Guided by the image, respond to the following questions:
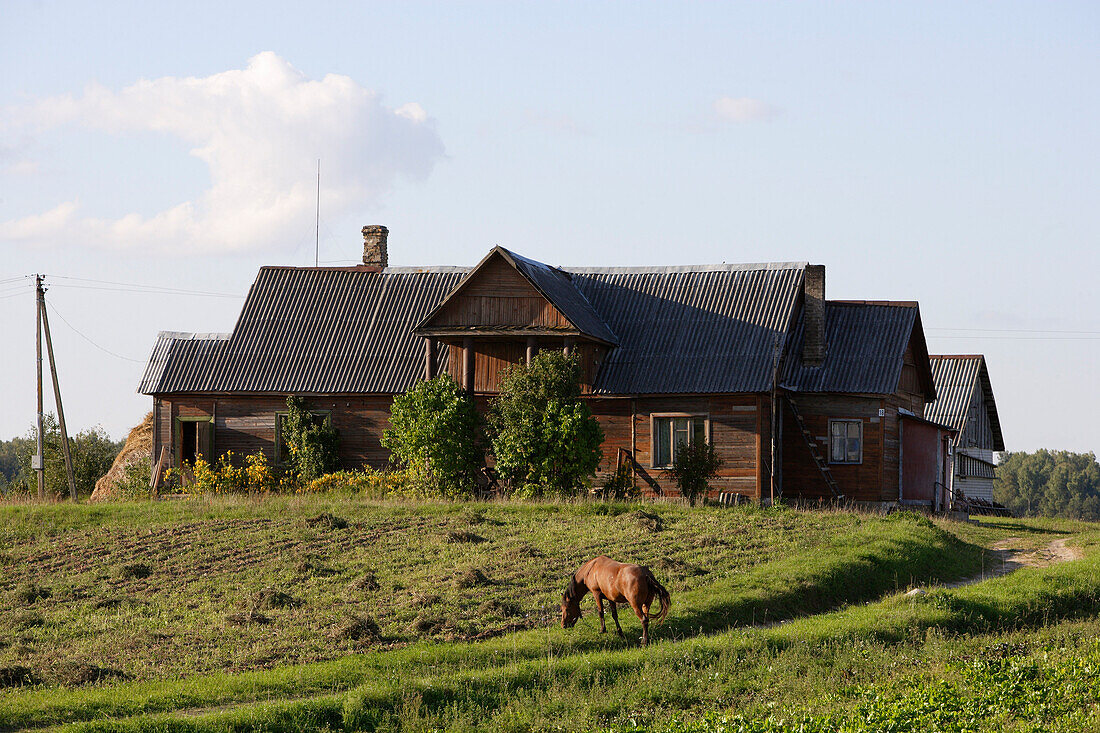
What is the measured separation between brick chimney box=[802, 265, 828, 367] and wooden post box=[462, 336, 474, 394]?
989cm

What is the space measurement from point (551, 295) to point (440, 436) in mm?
5325

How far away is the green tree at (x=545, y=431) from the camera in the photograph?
31.5m

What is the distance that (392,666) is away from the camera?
15898 mm

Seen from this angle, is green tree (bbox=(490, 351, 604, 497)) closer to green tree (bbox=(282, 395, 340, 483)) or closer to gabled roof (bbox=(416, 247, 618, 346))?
gabled roof (bbox=(416, 247, 618, 346))

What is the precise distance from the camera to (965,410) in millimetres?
47906

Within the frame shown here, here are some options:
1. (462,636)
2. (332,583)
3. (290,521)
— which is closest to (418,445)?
(290,521)

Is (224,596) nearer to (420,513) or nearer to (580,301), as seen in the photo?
Result: (420,513)

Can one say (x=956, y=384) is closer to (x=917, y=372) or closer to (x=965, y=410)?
(x=965, y=410)

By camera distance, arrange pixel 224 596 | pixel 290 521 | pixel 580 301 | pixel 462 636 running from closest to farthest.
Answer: pixel 462 636
pixel 224 596
pixel 290 521
pixel 580 301

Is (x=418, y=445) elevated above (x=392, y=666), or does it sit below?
above

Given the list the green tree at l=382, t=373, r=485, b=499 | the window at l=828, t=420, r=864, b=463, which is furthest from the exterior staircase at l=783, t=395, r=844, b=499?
the green tree at l=382, t=373, r=485, b=499

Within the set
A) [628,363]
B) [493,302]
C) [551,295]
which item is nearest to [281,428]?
[493,302]

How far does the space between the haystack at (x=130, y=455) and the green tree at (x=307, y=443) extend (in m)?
6.83

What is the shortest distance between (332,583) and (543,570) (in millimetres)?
3883
